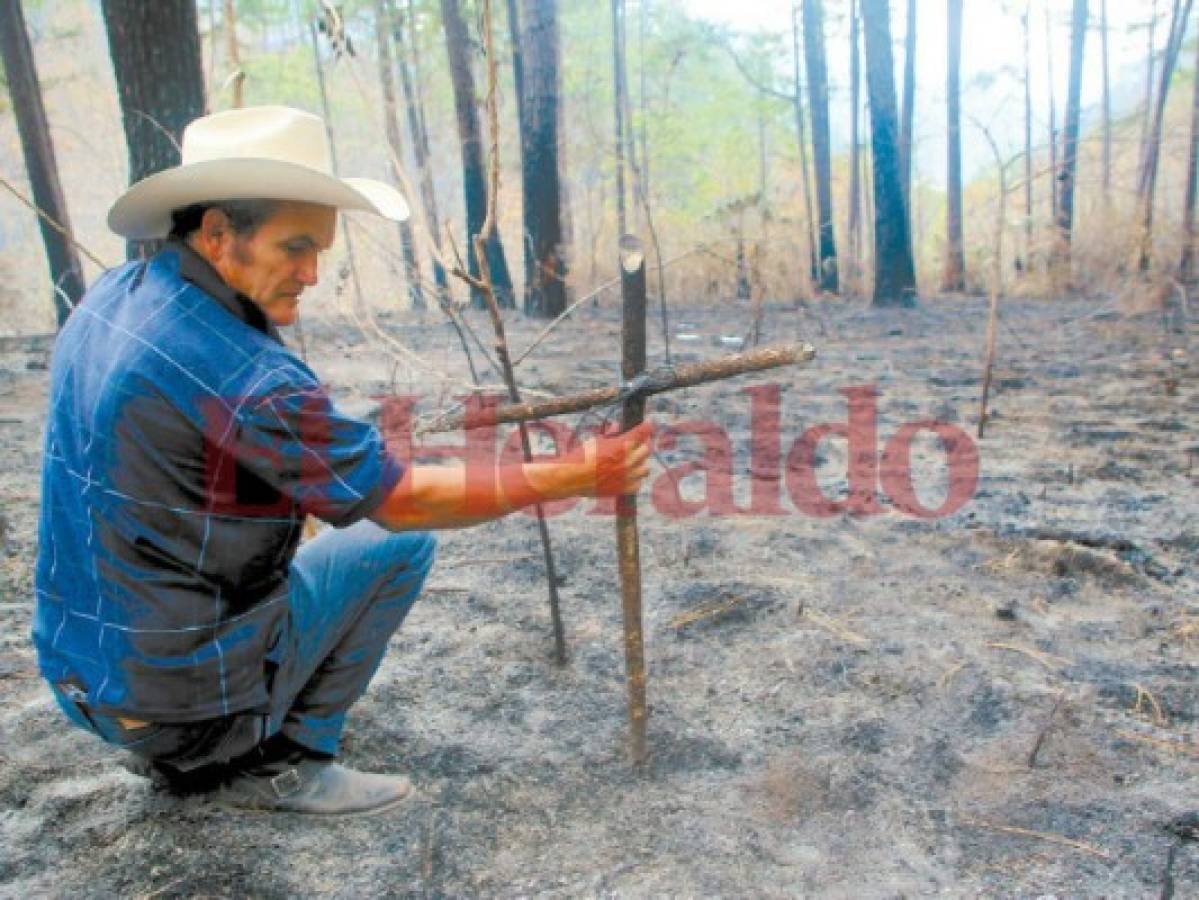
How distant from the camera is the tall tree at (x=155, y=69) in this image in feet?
14.6

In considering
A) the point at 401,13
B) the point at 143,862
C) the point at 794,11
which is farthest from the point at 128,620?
the point at 794,11

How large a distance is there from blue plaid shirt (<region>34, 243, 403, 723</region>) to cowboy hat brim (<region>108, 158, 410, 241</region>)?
110 millimetres

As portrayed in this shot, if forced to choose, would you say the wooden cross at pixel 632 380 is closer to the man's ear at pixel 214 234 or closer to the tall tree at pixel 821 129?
the man's ear at pixel 214 234

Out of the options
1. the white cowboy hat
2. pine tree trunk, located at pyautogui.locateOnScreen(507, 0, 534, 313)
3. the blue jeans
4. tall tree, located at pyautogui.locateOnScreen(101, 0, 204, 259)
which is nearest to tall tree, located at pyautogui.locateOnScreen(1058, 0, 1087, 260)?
pine tree trunk, located at pyautogui.locateOnScreen(507, 0, 534, 313)

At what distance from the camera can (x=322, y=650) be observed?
6.82 feet

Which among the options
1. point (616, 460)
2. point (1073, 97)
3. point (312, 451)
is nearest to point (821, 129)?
point (1073, 97)

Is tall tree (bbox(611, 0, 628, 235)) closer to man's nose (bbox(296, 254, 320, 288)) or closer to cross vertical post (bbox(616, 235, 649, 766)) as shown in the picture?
cross vertical post (bbox(616, 235, 649, 766))

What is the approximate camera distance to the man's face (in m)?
1.77

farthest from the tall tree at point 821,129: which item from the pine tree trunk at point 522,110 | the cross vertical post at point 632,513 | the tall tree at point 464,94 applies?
the cross vertical post at point 632,513

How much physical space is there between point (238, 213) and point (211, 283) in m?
0.15

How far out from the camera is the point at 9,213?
28.0 meters

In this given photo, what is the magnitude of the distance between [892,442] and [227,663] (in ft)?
13.2

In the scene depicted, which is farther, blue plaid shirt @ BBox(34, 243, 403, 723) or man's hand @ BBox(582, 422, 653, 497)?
man's hand @ BBox(582, 422, 653, 497)

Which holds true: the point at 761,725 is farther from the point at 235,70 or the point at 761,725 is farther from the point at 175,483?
the point at 235,70
